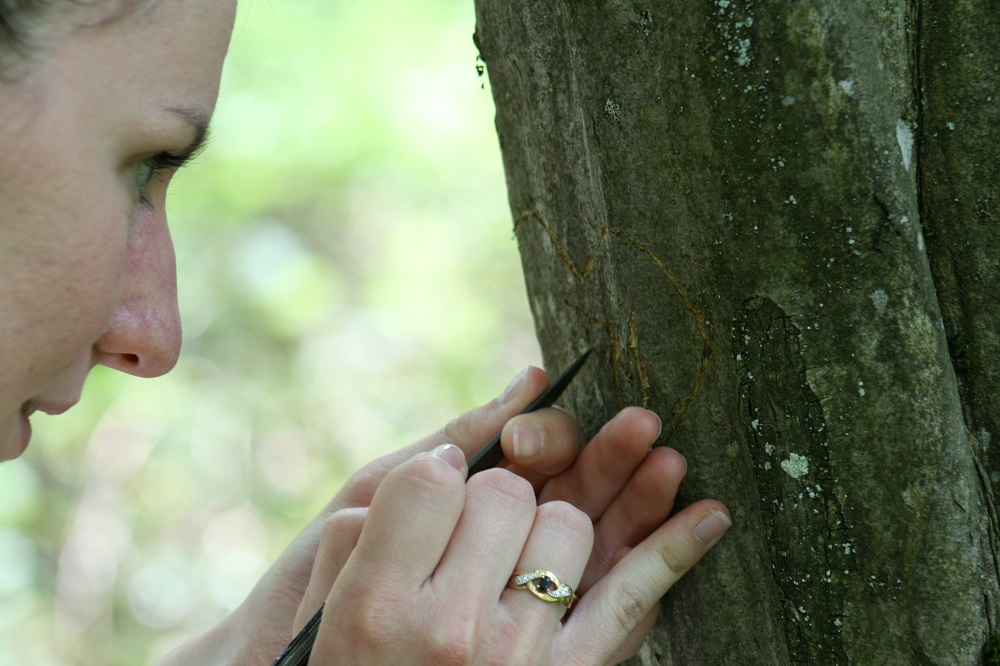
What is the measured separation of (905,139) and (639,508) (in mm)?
518

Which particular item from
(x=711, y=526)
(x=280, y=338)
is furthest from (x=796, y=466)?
(x=280, y=338)

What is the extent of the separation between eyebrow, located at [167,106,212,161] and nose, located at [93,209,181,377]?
0.31ft

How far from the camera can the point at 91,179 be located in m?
0.87

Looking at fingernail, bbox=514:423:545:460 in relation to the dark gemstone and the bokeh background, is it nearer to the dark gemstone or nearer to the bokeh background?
the dark gemstone

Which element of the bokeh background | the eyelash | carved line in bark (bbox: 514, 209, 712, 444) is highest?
the eyelash

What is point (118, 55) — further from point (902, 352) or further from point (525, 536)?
point (902, 352)

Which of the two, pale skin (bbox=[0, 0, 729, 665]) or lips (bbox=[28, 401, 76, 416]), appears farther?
lips (bbox=[28, 401, 76, 416])

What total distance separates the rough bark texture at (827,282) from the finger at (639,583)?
38 millimetres

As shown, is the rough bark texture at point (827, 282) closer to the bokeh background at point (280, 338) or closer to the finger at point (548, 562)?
the finger at point (548, 562)

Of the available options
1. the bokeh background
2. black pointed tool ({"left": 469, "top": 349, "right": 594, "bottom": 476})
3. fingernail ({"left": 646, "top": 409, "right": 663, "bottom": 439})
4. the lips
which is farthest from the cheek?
the bokeh background

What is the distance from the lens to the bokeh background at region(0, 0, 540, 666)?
185 inches

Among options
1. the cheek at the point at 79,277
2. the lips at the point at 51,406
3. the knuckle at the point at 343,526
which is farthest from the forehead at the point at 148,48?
the knuckle at the point at 343,526

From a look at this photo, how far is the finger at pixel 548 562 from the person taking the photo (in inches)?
37.1

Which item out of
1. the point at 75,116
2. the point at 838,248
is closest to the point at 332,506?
the point at 75,116
